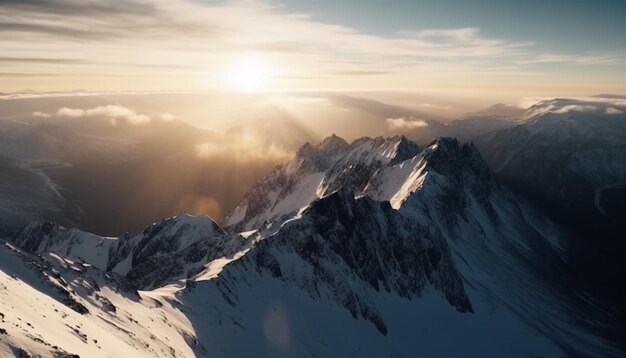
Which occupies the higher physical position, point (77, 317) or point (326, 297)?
point (77, 317)

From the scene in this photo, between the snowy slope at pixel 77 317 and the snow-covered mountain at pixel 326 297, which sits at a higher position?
the snowy slope at pixel 77 317

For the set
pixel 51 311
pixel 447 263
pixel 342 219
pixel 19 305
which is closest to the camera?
pixel 19 305

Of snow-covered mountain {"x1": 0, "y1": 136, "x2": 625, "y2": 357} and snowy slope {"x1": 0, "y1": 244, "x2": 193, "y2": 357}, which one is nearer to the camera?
snowy slope {"x1": 0, "y1": 244, "x2": 193, "y2": 357}

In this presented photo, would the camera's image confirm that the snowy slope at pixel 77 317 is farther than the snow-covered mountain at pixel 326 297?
No

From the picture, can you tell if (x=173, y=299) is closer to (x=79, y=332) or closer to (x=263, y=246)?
(x=263, y=246)

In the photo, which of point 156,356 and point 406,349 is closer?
point 156,356

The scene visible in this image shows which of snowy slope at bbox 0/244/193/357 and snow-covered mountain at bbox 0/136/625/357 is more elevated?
snowy slope at bbox 0/244/193/357

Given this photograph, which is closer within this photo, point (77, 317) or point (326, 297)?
point (77, 317)

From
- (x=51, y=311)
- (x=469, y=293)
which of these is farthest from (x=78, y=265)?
(x=469, y=293)

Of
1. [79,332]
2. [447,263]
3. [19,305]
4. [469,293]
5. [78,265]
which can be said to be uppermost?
[19,305]

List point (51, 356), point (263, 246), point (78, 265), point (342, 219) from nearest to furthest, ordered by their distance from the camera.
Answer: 1. point (51, 356)
2. point (78, 265)
3. point (263, 246)
4. point (342, 219)

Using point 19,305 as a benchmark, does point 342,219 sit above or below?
below
